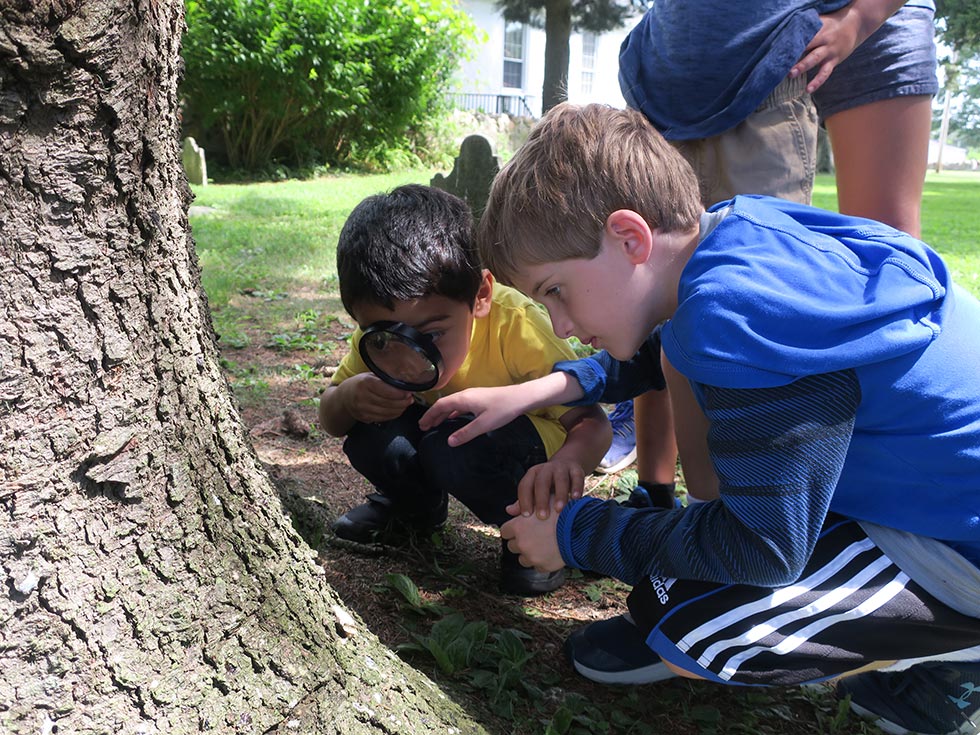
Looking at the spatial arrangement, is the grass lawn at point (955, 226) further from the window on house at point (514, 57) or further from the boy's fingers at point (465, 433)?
the window on house at point (514, 57)

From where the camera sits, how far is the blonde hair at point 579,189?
162cm

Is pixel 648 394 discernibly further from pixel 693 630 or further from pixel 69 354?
pixel 69 354

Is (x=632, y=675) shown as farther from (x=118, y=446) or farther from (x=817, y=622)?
(x=118, y=446)

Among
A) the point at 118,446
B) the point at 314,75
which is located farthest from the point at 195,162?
the point at 118,446

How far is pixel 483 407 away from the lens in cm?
212

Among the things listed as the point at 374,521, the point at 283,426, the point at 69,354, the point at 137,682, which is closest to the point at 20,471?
the point at 69,354

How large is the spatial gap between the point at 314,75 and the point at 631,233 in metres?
13.4

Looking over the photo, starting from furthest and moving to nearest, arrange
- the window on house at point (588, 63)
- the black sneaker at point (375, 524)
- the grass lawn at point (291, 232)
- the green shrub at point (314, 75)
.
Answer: the window on house at point (588, 63) < the green shrub at point (314, 75) < the grass lawn at point (291, 232) < the black sneaker at point (375, 524)

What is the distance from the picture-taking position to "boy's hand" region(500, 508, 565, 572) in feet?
5.88

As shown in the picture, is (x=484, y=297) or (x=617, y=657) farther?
(x=484, y=297)

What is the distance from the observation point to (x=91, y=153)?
1.20 metres

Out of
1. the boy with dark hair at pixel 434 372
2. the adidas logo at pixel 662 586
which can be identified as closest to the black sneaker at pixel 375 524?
the boy with dark hair at pixel 434 372

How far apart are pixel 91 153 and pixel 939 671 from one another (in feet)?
5.93

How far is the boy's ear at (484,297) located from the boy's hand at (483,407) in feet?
0.78
